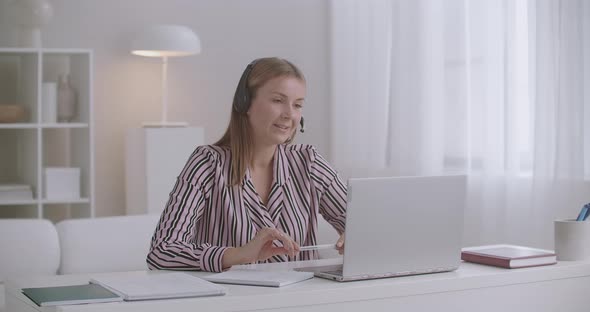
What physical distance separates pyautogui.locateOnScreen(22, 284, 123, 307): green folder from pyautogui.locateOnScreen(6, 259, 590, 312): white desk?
0.07ft

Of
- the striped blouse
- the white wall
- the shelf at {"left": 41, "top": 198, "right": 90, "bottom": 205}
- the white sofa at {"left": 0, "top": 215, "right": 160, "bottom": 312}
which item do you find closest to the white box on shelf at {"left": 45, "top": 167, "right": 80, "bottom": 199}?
the shelf at {"left": 41, "top": 198, "right": 90, "bottom": 205}

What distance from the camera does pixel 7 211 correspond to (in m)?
5.39

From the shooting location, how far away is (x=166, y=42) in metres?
5.21

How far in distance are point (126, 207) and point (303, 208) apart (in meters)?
3.28

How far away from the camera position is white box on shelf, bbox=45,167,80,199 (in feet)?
16.7

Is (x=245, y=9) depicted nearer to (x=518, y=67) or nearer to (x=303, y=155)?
(x=518, y=67)

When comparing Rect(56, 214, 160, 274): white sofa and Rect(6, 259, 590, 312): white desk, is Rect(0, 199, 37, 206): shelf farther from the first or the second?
Rect(6, 259, 590, 312): white desk

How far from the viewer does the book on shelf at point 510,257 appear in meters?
2.17

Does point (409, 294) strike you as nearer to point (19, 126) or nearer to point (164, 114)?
point (19, 126)

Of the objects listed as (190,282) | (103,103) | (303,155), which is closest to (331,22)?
(103,103)

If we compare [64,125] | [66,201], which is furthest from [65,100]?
[66,201]

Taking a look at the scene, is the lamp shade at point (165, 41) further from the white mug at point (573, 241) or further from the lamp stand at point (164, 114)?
the white mug at point (573, 241)

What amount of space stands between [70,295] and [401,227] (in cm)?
75

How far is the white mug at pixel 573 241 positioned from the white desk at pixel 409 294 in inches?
2.1
